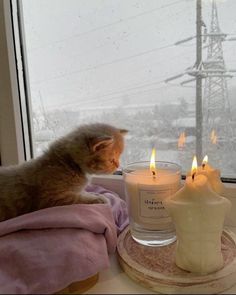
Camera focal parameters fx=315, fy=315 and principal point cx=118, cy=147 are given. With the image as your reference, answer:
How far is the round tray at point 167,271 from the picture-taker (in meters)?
0.47

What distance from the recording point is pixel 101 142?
0.60 m

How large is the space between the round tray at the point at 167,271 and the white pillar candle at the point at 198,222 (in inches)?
0.7

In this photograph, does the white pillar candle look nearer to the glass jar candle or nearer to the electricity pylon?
the glass jar candle

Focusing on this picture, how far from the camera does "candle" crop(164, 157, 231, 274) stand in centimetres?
47

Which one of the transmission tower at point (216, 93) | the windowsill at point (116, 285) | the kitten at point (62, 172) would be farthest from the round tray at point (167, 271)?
the transmission tower at point (216, 93)

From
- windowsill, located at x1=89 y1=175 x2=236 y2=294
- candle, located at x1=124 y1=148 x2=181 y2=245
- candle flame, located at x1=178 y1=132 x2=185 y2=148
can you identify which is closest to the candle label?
candle, located at x1=124 y1=148 x2=181 y2=245

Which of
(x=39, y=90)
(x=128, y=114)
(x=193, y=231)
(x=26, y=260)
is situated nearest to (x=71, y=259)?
(x=26, y=260)

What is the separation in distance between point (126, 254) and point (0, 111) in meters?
0.51

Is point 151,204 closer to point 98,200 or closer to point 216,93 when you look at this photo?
point 98,200

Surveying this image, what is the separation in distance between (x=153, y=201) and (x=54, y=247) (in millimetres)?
184

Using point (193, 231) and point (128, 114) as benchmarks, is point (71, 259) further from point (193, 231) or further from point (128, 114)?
point (128, 114)

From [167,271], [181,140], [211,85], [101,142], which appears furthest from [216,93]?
[167,271]

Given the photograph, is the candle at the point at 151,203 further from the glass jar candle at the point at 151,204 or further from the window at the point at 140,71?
the window at the point at 140,71

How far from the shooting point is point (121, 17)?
750 mm
